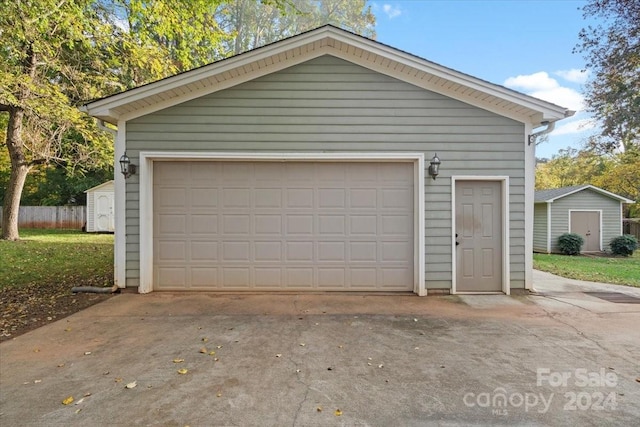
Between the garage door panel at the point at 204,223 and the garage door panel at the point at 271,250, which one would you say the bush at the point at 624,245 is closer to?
the garage door panel at the point at 271,250

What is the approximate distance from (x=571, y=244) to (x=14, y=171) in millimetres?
21936

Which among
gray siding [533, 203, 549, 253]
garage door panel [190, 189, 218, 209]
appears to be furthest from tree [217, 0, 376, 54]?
garage door panel [190, 189, 218, 209]

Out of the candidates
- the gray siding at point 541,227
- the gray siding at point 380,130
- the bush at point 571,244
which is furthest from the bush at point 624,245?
the gray siding at point 380,130

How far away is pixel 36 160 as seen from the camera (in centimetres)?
1270

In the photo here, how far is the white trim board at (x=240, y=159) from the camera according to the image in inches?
217

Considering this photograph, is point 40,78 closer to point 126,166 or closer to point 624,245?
point 126,166

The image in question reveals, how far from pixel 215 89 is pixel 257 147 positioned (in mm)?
1144

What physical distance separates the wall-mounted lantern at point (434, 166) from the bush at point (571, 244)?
11.7m

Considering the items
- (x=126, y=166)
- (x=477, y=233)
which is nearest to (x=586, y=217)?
(x=477, y=233)

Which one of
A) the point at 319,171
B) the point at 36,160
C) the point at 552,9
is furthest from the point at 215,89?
the point at 552,9

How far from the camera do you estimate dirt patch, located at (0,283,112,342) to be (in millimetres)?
4156

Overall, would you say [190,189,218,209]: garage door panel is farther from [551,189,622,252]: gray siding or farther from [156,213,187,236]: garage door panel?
[551,189,622,252]: gray siding

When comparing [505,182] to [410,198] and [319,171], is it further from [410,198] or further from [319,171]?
[319,171]

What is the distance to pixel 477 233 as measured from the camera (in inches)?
222
